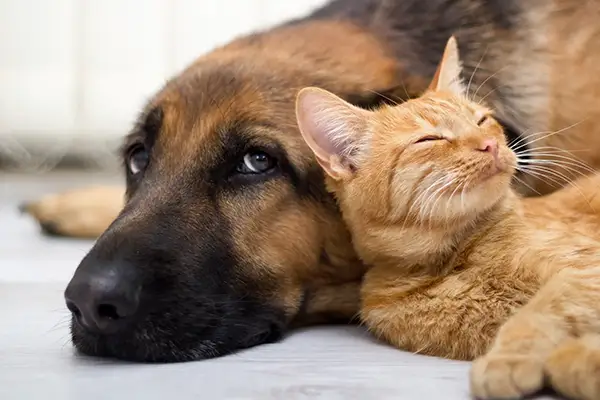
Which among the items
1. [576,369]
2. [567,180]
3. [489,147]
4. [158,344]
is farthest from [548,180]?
[158,344]

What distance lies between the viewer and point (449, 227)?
50.8 inches

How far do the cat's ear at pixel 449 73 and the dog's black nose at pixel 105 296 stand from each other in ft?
2.16

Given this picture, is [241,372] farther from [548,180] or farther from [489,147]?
[548,180]

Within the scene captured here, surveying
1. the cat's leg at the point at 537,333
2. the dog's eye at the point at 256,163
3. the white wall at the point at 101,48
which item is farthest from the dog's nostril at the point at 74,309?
the white wall at the point at 101,48

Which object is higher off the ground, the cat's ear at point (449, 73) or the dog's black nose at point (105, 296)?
the cat's ear at point (449, 73)

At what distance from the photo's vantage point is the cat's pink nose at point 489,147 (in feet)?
4.20

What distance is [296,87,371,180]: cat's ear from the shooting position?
133cm

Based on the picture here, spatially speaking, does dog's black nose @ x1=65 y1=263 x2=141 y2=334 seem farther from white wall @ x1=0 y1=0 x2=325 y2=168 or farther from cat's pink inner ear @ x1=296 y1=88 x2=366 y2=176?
white wall @ x1=0 y1=0 x2=325 y2=168

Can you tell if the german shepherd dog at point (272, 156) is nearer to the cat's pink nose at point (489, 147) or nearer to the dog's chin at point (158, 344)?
the dog's chin at point (158, 344)

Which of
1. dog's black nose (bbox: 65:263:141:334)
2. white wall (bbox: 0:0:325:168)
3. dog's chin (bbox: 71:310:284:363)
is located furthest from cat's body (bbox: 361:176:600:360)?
white wall (bbox: 0:0:325:168)

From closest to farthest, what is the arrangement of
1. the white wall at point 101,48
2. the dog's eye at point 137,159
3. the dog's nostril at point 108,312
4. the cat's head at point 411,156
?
the dog's nostril at point 108,312 → the cat's head at point 411,156 → the dog's eye at point 137,159 → the white wall at point 101,48

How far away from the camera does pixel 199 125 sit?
55.1 inches

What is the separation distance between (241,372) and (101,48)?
235 cm

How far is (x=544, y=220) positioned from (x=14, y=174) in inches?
110
